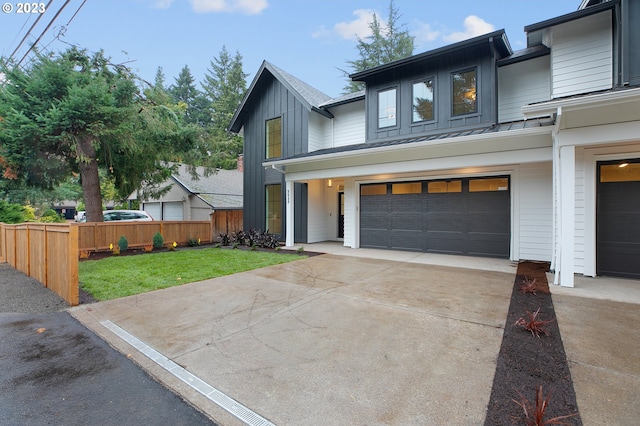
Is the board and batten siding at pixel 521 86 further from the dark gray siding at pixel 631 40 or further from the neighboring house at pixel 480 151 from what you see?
the dark gray siding at pixel 631 40

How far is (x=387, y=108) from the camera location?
993 centimetres

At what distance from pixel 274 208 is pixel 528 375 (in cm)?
1054

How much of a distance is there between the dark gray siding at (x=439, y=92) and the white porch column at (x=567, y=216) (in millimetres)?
3063

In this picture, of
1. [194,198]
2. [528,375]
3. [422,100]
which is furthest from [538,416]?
[194,198]

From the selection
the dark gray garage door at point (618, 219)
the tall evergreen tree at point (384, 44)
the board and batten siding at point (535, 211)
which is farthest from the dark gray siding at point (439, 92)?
the tall evergreen tree at point (384, 44)

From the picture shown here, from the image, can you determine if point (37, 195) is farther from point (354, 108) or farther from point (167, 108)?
point (354, 108)

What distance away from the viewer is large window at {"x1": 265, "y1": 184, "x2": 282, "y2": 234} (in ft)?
40.0

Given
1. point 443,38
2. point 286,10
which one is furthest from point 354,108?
point 443,38

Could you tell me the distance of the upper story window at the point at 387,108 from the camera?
32.1ft

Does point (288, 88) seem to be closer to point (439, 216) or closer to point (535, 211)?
point (439, 216)

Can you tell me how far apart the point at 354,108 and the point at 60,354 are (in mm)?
10651

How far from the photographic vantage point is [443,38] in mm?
21172

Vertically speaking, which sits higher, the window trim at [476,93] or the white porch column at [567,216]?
the window trim at [476,93]

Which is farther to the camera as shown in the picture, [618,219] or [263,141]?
[263,141]
